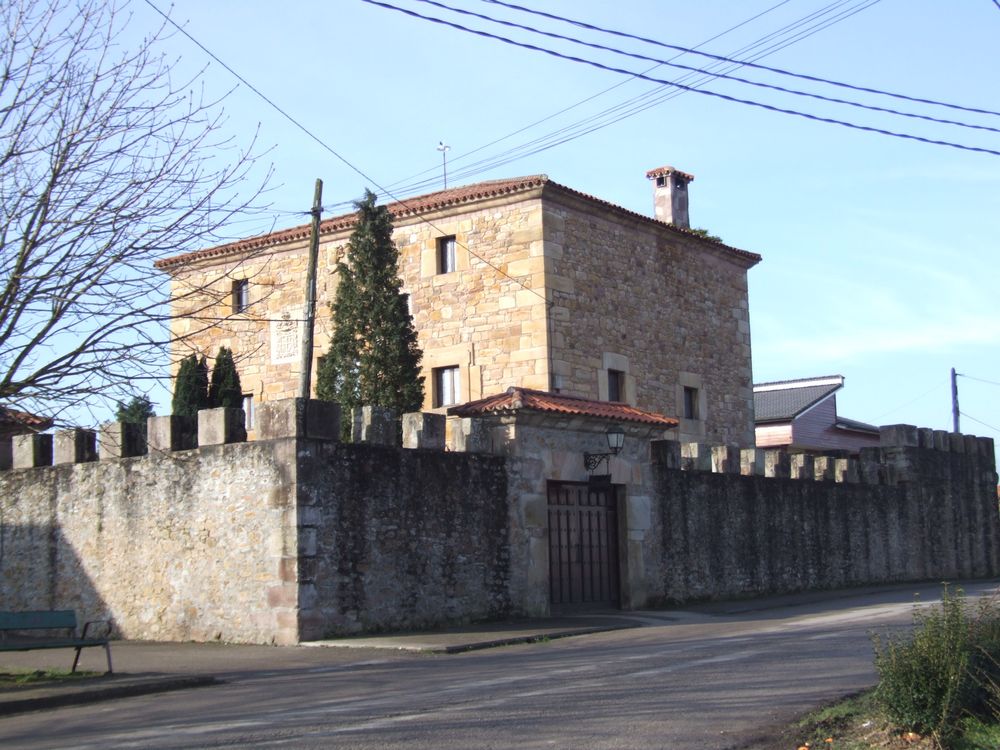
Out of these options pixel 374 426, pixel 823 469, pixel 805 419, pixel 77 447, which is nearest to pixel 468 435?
pixel 374 426

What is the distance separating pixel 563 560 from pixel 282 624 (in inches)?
193

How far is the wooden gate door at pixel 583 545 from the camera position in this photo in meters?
17.5

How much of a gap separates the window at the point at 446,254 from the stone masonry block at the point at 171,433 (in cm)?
1237

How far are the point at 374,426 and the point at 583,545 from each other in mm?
4314

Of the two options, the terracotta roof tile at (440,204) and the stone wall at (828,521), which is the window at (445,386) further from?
the stone wall at (828,521)

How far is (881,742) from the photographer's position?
24.3 ft

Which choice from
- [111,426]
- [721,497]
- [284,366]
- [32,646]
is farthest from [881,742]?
[284,366]

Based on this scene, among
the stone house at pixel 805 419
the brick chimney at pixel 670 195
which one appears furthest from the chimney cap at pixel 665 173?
the stone house at pixel 805 419

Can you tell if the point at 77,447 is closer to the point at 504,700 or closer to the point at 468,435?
the point at 468,435

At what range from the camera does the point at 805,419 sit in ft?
153

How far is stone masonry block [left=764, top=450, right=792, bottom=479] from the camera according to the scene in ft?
73.7

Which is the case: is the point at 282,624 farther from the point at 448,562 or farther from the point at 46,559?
the point at 46,559

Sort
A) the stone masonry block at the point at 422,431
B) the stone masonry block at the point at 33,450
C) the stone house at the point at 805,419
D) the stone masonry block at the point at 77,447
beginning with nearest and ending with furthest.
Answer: the stone masonry block at the point at 422,431 → the stone masonry block at the point at 77,447 → the stone masonry block at the point at 33,450 → the stone house at the point at 805,419

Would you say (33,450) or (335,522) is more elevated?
(33,450)
